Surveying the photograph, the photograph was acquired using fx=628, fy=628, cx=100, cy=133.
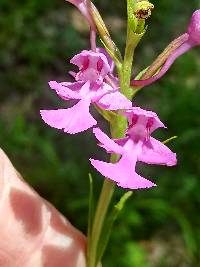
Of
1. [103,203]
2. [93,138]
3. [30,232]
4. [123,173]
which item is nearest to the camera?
[123,173]

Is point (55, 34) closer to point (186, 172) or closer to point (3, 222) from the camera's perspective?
point (186, 172)

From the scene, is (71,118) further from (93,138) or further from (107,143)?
(93,138)

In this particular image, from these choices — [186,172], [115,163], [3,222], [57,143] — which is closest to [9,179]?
[3,222]

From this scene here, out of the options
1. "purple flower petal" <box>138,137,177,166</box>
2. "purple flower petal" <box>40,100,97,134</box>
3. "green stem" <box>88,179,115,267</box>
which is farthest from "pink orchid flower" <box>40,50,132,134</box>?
"green stem" <box>88,179,115,267</box>

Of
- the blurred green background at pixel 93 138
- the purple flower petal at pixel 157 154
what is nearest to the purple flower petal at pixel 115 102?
the purple flower petal at pixel 157 154

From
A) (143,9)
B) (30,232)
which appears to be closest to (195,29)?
(143,9)

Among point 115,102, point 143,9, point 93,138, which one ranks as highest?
point 143,9

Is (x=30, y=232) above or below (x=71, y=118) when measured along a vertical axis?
below
